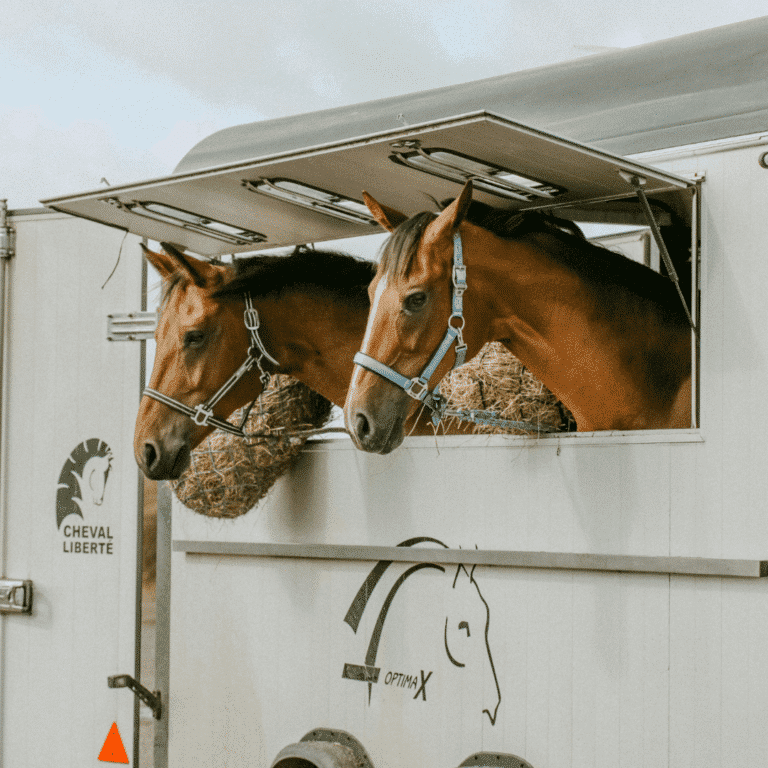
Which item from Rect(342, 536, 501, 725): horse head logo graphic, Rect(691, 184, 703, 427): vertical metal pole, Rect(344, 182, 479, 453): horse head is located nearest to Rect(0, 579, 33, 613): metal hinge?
Rect(342, 536, 501, 725): horse head logo graphic

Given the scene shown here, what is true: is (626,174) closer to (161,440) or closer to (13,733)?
(161,440)

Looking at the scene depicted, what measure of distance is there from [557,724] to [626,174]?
5.47 ft

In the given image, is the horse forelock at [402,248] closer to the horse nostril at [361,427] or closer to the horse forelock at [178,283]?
the horse nostril at [361,427]

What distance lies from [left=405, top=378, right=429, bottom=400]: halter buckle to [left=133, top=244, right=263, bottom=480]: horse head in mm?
1091

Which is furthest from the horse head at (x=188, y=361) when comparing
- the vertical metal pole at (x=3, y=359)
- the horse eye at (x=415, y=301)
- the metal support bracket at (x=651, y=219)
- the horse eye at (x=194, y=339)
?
the metal support bracket at (x=651, y=219)

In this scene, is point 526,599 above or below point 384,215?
below

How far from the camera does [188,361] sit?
13.3ft

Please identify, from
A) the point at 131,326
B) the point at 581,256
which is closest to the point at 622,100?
the point at 581,256

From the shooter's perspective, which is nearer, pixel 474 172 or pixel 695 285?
pixel 695 285

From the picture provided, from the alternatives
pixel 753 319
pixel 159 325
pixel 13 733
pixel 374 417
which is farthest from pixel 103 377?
pixel 753 319

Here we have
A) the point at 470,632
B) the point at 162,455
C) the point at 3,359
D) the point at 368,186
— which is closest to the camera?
the point at 470,632

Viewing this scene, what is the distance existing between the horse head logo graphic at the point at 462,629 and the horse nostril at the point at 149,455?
910mm

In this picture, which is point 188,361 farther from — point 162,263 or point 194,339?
point 162,263

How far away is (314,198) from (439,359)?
0.89m
